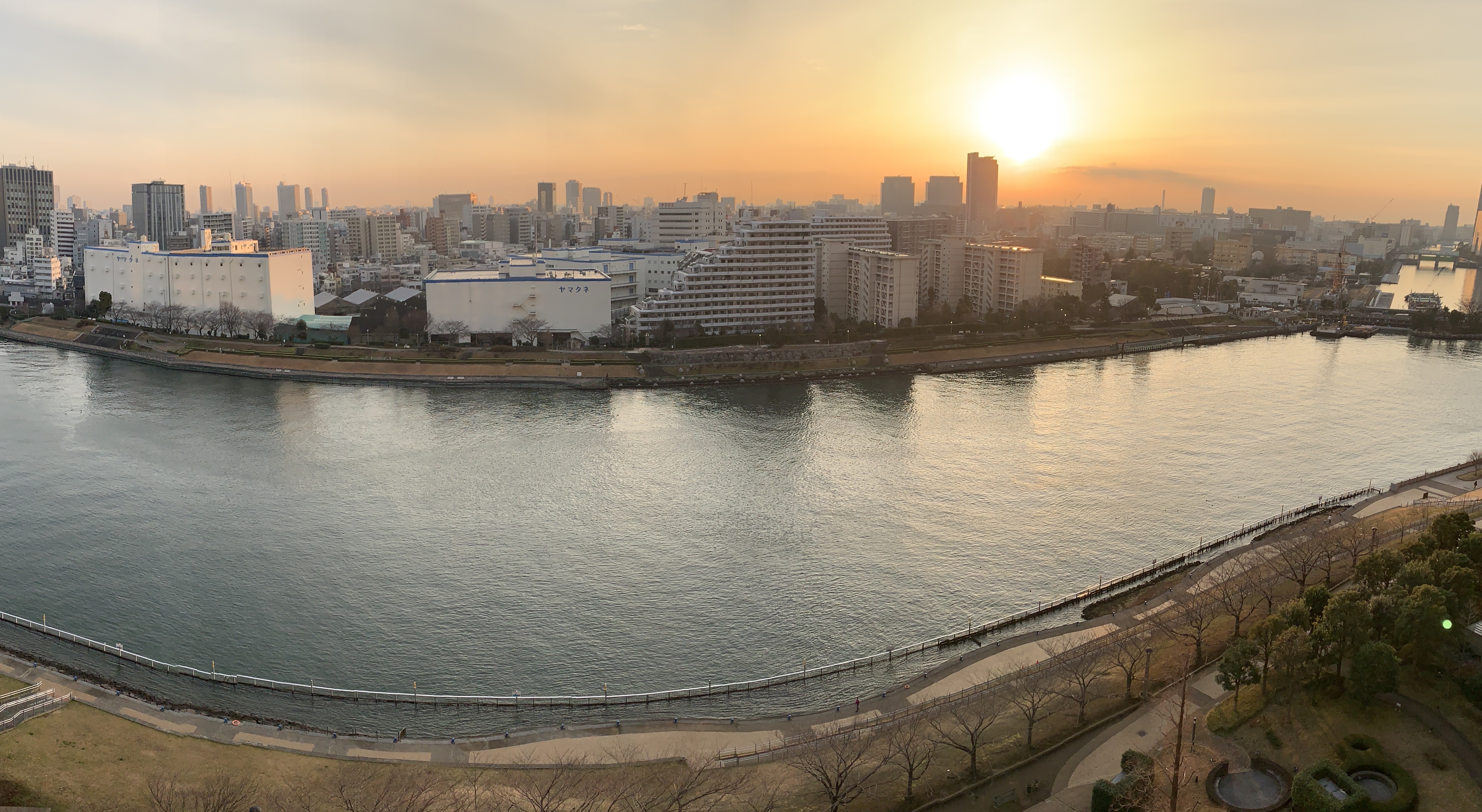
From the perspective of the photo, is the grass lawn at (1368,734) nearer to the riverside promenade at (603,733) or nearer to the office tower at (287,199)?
the riverside promenade at (603,733)

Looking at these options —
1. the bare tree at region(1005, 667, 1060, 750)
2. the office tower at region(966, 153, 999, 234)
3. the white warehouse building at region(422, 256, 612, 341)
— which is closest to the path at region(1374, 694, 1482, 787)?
the bare tree at region(1005, 667, 1060, 750)

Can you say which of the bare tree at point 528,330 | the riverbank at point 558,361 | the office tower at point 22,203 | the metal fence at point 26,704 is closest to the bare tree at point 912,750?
the metal fence at point 26,704

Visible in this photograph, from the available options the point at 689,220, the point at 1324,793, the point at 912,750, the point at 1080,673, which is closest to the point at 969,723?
the point at 912,750

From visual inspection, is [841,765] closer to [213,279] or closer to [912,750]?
[912,750]

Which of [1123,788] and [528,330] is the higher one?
[528,330]

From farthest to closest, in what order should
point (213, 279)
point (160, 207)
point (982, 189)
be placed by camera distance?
point (982, 189) < point (160, 207) < point (213, 279)

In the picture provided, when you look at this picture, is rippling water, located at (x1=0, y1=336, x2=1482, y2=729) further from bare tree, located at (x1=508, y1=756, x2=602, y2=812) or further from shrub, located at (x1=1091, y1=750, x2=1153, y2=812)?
shrub, located at (x1=1091, y1=750, x2=1153, y2=812)
